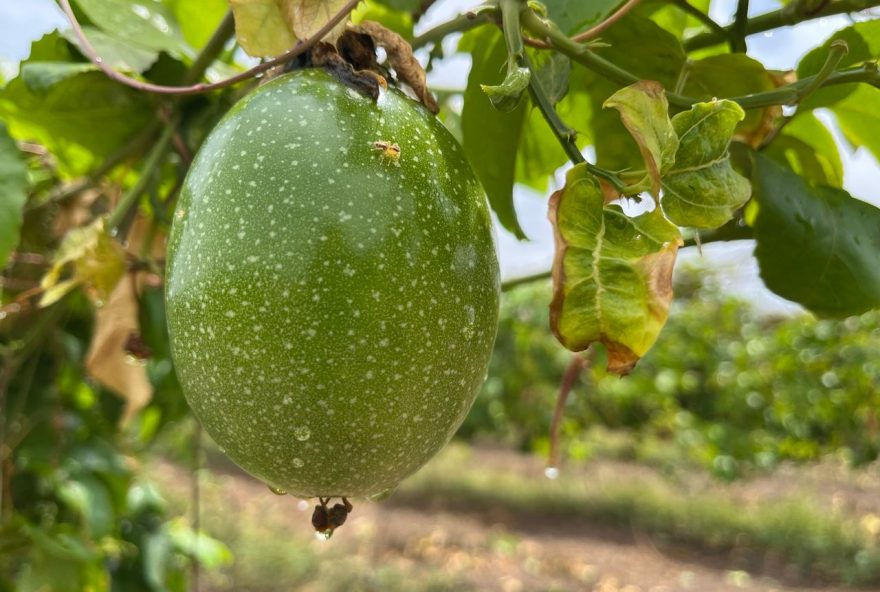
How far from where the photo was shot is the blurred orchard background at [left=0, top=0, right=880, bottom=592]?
3.59m

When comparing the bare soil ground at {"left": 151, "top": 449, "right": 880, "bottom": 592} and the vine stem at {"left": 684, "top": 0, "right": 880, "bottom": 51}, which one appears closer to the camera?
the vine stem at {"left": 684, "top": 0, "right": 880, "bottom": 51}

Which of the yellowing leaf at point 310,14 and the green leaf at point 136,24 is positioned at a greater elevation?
the yellowing leaf at point 310,14

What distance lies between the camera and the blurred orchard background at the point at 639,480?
359cm

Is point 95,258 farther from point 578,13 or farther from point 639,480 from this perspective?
point 639,480

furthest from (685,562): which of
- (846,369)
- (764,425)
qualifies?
(846,369)

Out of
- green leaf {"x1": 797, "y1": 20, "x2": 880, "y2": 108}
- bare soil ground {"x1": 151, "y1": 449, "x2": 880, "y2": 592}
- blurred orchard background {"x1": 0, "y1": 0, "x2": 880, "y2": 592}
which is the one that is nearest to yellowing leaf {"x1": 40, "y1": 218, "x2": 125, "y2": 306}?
green leaf {"x1": 797, "y1": 20, "x2": 880, "y2": 108}

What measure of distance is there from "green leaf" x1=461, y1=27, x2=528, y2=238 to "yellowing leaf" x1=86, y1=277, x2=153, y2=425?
38 centimetres

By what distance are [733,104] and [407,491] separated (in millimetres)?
5831

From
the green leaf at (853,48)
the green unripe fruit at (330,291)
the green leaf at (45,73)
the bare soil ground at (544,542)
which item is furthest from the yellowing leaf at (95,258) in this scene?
the bare soil ground at (544,542)

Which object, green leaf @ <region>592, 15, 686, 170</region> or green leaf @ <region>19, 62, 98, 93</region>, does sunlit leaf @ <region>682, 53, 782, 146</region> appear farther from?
green leaf @ <region>19, 62, 98, 93</region>

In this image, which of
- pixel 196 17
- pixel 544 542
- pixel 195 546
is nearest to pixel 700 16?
pixel 196 17

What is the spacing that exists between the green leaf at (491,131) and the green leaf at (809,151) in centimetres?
21

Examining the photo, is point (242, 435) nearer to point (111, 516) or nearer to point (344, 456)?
point (344, 456)

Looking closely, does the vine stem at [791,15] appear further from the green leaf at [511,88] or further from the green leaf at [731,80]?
the green leaf at [511,88]
